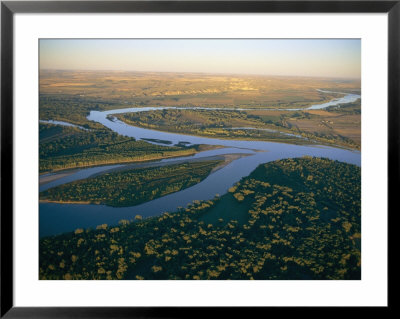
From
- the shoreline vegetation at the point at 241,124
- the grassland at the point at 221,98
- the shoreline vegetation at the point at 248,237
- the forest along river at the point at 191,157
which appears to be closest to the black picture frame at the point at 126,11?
the shoreline vegetation at the point at 248,237

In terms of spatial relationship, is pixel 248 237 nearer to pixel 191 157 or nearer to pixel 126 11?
pixel 191 157

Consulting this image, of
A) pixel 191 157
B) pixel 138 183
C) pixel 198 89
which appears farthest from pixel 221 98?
pixel 138 183

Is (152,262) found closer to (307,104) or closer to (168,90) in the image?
(168,90)

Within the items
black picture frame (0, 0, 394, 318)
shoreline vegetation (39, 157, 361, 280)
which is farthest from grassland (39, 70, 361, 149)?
black picture frame (0, 0, 394, 318)

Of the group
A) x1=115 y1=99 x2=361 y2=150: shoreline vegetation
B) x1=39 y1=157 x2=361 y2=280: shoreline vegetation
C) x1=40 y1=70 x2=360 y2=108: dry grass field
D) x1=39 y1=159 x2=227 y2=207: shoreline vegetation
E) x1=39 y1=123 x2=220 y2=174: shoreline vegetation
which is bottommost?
x1=39 y1=157 x2=361 y2=280: shoreline vegetation

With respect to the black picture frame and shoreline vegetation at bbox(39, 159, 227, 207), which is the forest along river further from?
the black picture frame

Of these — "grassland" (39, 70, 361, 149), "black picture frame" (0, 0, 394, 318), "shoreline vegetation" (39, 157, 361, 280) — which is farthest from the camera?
"grassland" (39, 70, 361, 149)

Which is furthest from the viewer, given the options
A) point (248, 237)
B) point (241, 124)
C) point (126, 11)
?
point (241, 124)
